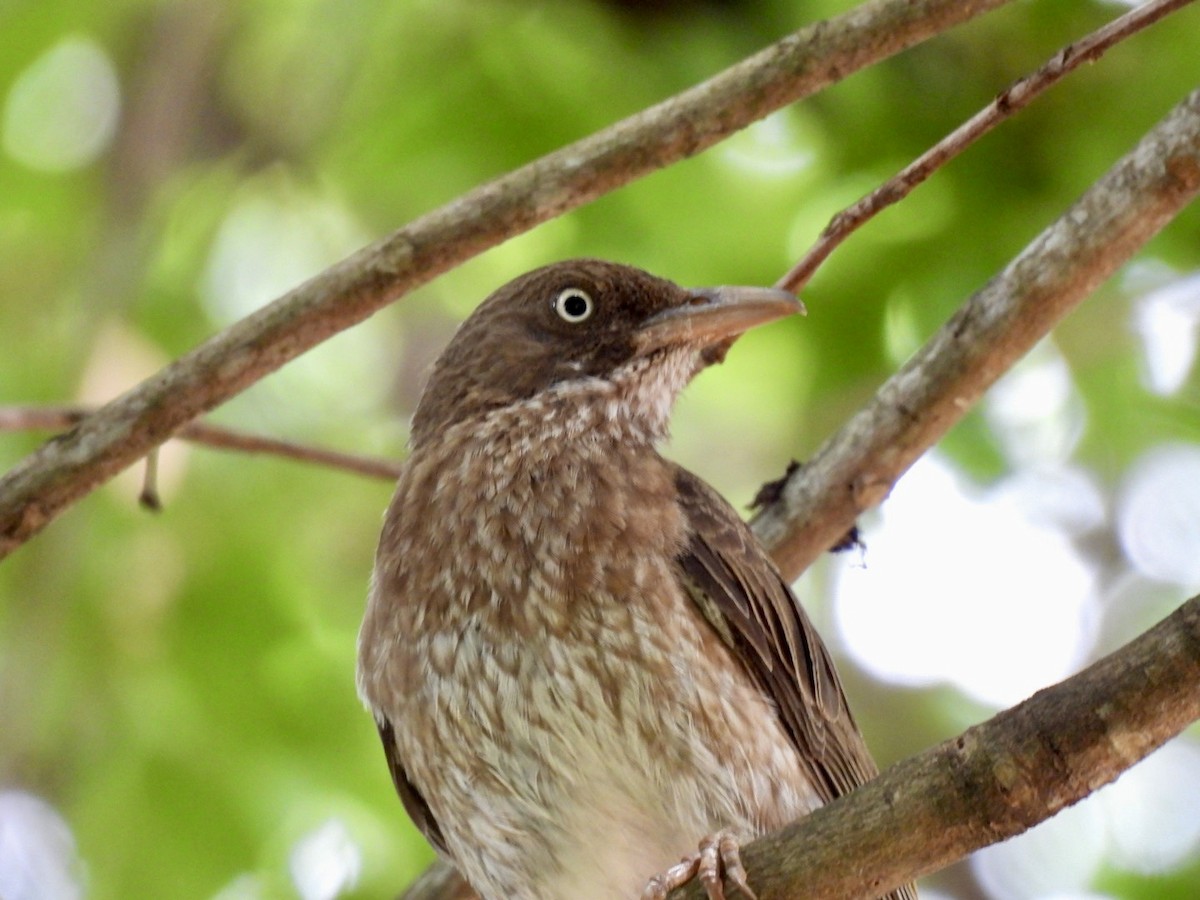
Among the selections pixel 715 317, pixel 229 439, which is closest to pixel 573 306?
pixel 715 317

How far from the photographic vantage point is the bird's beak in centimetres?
411

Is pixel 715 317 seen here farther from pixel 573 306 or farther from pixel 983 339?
pixel 983 339

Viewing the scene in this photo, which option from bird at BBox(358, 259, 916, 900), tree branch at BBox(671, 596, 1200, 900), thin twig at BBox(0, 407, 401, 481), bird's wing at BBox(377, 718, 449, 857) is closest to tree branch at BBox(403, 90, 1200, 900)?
tree branch at BBox(671, 596, 1200, 900)

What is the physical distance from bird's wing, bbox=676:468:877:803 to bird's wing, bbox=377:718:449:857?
2.79ft

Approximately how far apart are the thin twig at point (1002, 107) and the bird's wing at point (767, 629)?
0.71 m

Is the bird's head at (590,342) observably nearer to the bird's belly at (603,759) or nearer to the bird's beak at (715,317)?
the bird's beak at (715,317)

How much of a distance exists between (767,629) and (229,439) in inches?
55.6

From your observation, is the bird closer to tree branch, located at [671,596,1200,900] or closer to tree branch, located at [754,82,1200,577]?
tree branch, located at [754,82,1200,577]

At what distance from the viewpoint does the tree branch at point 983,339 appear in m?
3.55

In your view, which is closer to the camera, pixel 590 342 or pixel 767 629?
pixel 767 629

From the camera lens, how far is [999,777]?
2.47m

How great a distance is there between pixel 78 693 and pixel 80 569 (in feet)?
1.35

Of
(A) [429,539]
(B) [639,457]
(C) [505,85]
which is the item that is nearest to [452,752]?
(A) [429,539]

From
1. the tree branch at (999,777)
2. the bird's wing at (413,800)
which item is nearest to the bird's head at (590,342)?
the bird's wing at (413,800)
